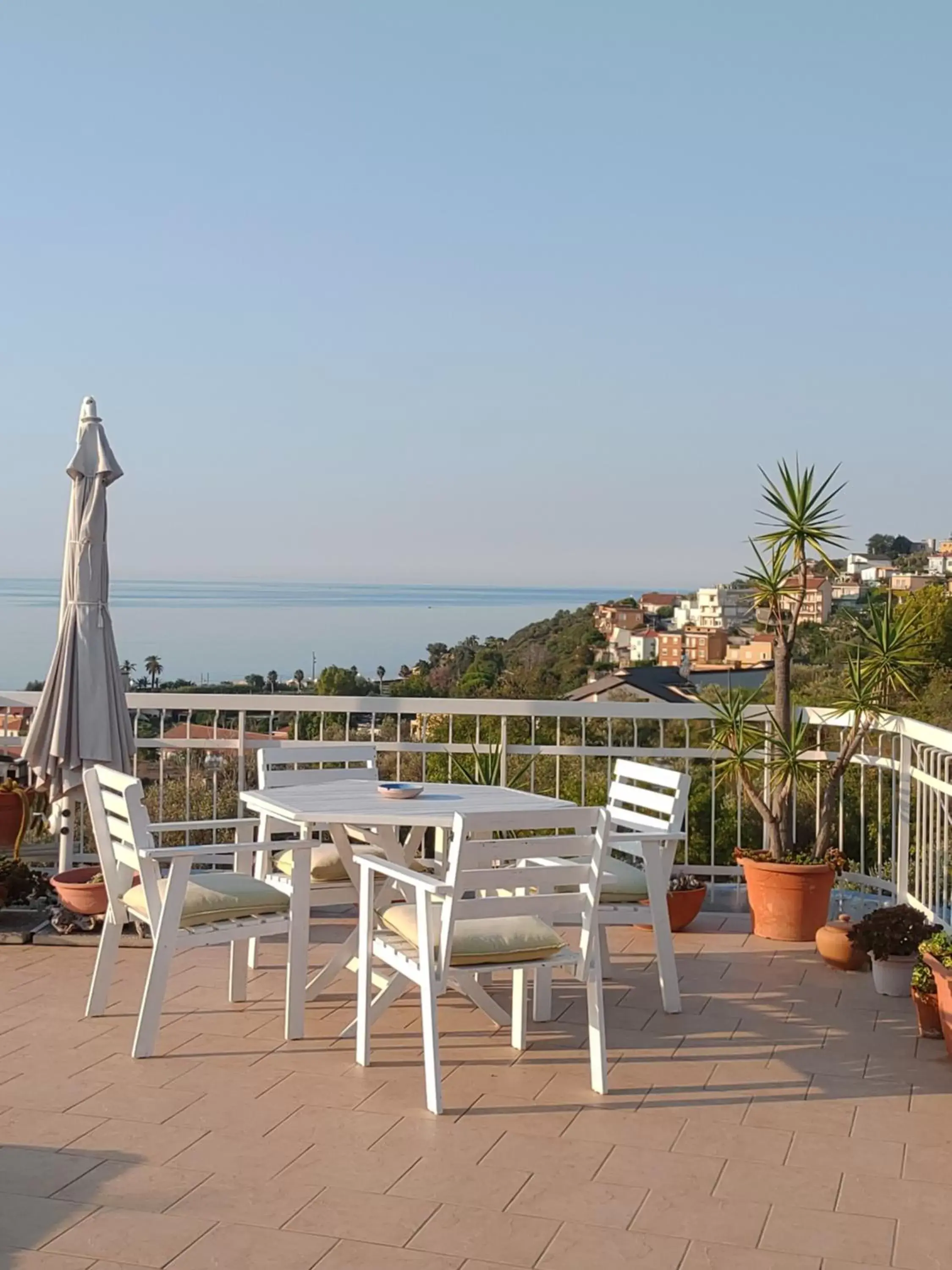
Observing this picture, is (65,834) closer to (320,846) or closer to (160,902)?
(320,846)

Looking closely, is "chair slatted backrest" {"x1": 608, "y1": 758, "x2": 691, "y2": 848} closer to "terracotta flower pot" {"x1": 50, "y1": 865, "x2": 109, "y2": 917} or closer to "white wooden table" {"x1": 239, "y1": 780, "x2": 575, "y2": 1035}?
"white wooden table" {"x1": 239, "y1": 780, "x2": 575, "y2": 1035}

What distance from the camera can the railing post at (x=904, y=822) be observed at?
19.8 ft

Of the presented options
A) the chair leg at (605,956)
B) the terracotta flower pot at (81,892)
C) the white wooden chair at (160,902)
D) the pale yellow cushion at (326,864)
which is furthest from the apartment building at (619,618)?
the white wooden chair at (160,902)

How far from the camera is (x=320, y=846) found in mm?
5453

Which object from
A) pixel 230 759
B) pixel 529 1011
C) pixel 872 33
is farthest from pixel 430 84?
pixel 529 1011

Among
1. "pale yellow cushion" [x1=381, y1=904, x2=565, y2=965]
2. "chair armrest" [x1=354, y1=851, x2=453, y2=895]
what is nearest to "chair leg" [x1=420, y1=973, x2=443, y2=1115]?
"pale yellow cushion" [x1=381, y1=904, x2=565, y2=965]

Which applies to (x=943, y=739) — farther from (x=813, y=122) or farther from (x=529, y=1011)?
(x=813, y=122)

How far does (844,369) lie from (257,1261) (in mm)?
13279

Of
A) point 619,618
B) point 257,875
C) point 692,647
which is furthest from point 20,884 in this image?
point 619,618

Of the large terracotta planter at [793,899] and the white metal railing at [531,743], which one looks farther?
the large terracotta planter at [793,899]

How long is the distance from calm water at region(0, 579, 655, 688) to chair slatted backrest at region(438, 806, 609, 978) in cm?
361

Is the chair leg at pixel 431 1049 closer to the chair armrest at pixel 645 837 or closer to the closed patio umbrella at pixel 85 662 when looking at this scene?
the chair armrest at pixel 645 837

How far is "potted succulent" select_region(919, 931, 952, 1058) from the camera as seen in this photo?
427cm

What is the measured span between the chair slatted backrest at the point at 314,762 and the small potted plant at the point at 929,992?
2466 mm
